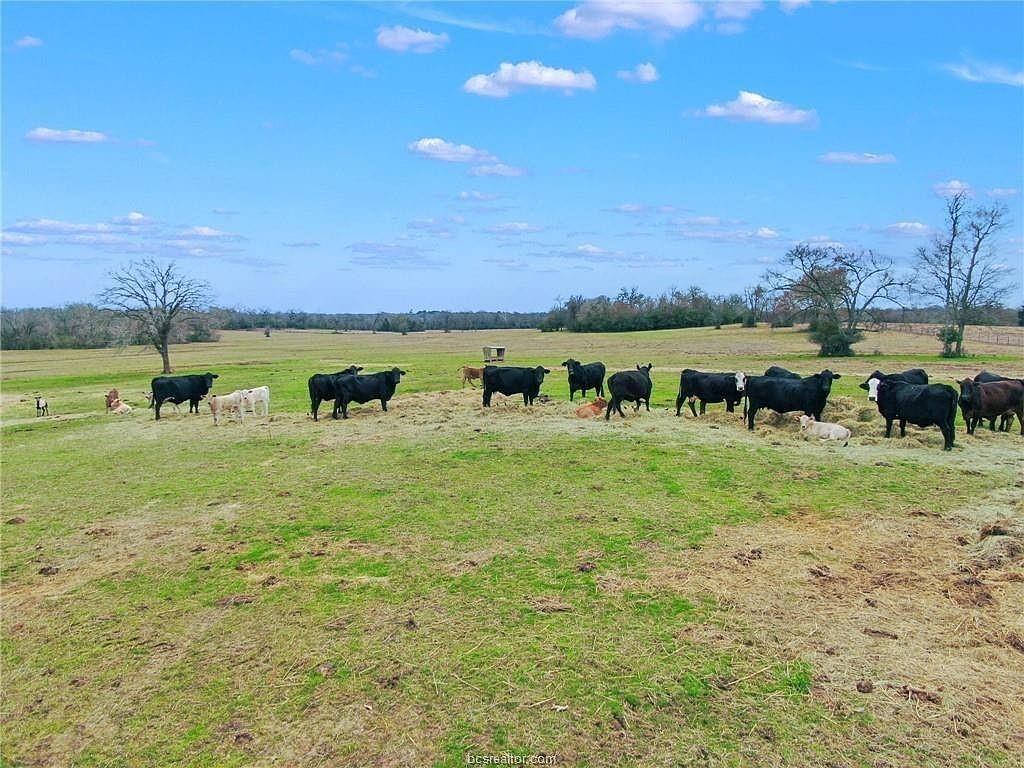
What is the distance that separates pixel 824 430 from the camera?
12.8 metres

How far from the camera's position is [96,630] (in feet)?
18.9

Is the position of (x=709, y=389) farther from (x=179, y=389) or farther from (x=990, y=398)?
(x=179, y=389)

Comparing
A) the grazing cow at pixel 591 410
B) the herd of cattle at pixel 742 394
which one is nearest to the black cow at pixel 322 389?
the herd of cattle at pixel 742 394

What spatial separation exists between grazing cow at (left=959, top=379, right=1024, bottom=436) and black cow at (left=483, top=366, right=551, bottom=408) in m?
10.1

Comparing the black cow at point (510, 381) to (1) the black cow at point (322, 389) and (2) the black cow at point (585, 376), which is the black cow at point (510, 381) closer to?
(2) the black cow at point (585, 376)

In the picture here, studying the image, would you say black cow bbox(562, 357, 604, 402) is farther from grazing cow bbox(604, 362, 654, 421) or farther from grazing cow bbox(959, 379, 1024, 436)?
grazing cow bbox(959, 379, 1024, 436)

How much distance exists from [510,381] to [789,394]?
7.45 m

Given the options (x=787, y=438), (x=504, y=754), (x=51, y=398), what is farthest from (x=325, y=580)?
(x=51, y=398)

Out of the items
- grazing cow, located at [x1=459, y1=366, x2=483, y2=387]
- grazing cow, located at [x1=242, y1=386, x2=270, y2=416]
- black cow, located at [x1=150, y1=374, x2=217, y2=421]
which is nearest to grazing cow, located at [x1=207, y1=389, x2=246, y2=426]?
grazing cow, located at [x1=242, y1=386, x2=270, y2=416]

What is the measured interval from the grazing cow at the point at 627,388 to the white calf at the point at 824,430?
4.23 metres

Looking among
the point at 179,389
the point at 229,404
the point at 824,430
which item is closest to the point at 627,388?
the point at 824,430

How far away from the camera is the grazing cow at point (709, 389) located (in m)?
15.9

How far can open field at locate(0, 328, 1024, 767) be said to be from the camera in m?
4.22

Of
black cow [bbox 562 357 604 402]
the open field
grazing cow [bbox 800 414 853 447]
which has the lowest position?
the open field
